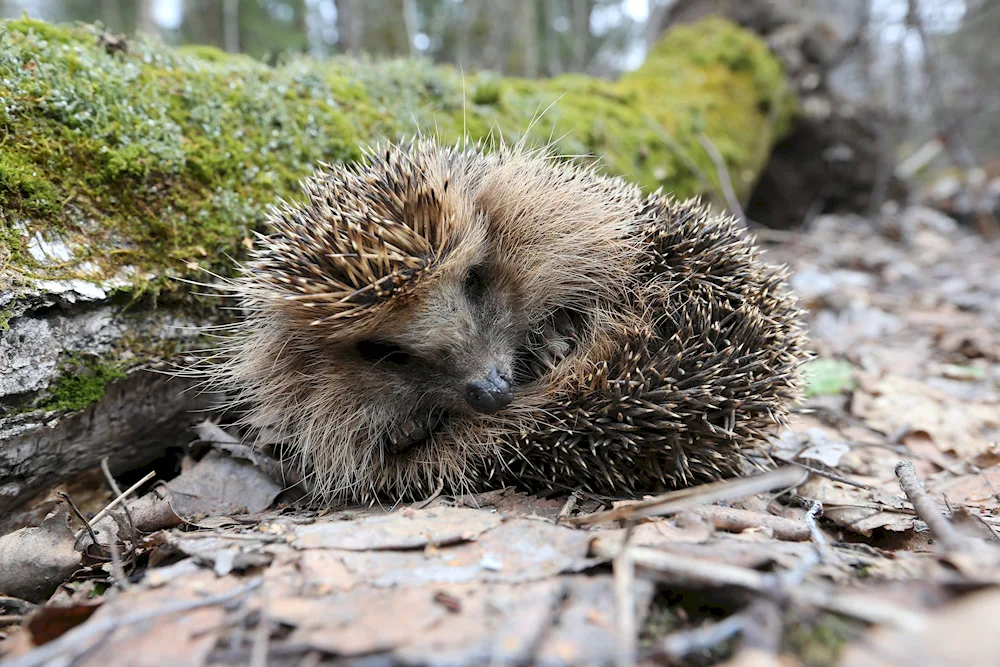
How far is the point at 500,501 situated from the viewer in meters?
3.11

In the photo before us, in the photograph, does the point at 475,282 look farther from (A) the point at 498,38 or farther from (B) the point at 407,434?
(A) the point at 498,38

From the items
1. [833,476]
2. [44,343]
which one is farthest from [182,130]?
[833,476]

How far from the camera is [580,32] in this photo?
1812cm

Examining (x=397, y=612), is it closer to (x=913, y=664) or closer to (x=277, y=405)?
(x=913, y=664)

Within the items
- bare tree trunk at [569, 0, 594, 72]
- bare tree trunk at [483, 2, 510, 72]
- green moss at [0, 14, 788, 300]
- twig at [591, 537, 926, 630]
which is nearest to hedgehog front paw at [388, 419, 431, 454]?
green moss at [0, 14, 788, 300]

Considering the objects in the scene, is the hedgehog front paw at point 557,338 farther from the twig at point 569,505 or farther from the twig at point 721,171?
the twig at point 721,171

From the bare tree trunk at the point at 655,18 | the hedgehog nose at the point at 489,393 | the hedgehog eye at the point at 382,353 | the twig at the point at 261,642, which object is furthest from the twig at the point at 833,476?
the bare tree trunk at the point at 655,18

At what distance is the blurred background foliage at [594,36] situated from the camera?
9.30 metres

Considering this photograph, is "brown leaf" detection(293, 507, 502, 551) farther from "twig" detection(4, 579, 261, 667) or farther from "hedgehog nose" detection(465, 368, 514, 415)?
"hedgehog nose" detection(465, 368, 514, 415)

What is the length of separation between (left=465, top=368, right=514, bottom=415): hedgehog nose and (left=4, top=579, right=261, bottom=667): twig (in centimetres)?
134

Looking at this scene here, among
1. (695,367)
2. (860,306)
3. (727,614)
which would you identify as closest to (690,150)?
(860,306)

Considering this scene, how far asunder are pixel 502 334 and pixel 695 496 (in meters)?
1.60

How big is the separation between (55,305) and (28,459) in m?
0.73

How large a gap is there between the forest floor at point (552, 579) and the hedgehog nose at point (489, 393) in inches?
17.4
